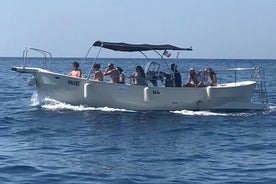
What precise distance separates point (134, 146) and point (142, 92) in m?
7.27

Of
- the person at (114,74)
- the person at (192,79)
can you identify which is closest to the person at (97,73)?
the person at (114,74)

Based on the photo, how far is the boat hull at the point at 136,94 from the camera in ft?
67.8

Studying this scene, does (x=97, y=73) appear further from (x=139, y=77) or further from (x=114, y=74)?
(x=139, y=77)

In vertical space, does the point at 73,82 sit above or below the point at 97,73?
below

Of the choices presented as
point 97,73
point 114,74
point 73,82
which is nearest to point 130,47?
point 114,74

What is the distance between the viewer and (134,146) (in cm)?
1355

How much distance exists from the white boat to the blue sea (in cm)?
38

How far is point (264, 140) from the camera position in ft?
48.4

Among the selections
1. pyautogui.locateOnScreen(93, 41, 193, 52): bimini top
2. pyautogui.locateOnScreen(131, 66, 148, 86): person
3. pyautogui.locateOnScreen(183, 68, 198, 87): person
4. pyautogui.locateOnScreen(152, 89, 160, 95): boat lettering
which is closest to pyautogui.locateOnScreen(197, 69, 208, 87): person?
pyautogui.locateOnScreen(183, 68, 198, 87): person

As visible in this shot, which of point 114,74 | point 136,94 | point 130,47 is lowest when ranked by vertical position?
point 136,94

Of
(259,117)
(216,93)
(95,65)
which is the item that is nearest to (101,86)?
(95,65)

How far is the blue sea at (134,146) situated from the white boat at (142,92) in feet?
1.24

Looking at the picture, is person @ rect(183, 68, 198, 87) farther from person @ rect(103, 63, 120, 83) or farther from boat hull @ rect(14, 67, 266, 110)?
person @ rect(103, 63, 120, 83)

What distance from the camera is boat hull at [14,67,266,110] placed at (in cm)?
2067
